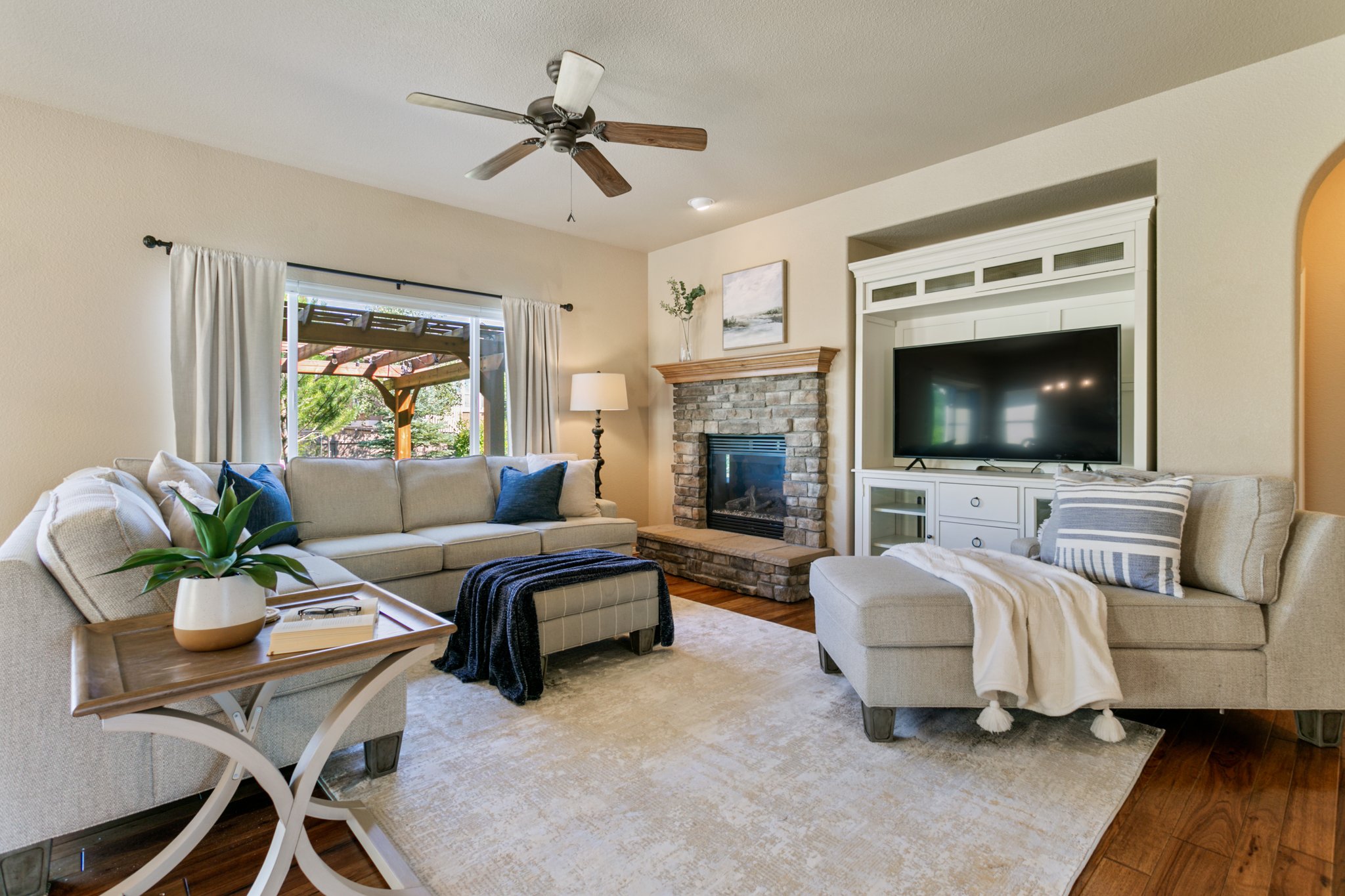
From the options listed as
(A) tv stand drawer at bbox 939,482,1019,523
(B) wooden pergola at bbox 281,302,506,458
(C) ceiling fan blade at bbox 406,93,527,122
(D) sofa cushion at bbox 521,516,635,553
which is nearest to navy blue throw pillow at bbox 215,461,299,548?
(B) wooden pergola at bbox 281,302,506,458

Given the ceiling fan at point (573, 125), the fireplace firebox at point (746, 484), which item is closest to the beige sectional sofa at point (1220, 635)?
the ceiling fan at point (573, 125)

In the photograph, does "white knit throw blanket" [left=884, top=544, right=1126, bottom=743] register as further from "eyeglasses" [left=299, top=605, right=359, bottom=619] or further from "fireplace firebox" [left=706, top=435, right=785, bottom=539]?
"fireplace firebox" [left=706, top=435, right=785, bottom=539]

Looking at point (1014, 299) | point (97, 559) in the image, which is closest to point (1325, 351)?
point (1014, 299)

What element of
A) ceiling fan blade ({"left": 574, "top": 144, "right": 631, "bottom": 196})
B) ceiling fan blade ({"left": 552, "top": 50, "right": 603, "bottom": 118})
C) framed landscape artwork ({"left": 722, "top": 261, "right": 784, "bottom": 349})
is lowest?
framed landscape artwork ({"left": 722, "top": 261, "right": 784, "bottom": 349})

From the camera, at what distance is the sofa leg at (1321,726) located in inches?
84.3

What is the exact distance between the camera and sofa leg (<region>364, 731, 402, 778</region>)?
1.99 metres

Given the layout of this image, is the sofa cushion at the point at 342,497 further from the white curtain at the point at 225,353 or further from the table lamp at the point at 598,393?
the table lamp at the point at 598,393

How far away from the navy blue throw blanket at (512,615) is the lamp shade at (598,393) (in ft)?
6.47

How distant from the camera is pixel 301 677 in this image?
6.05ft

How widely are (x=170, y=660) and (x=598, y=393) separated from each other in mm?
3790

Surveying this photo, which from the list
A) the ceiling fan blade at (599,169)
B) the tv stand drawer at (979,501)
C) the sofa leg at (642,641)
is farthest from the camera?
the tv stand drawer at (979,501)

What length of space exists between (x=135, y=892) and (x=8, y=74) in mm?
3495

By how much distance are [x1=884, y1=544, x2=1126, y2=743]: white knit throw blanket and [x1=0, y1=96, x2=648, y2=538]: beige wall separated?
12.5 ft

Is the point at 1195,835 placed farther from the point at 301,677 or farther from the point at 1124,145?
the point at 1124,145
